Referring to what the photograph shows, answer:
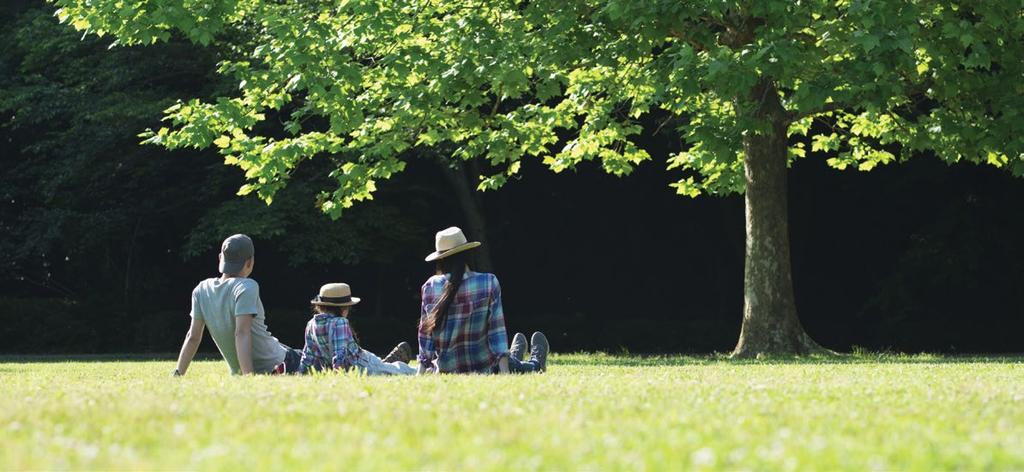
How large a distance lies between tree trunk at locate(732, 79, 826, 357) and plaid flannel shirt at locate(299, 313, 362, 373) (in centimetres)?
981

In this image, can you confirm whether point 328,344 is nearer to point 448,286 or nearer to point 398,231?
point 448,286

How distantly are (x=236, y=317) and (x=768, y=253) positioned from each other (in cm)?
1139

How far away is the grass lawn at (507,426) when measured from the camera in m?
5.24

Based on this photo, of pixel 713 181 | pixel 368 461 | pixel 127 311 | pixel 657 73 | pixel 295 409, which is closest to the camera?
pixel 368 461

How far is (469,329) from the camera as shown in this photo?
1152 centimetres

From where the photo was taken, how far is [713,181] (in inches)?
944

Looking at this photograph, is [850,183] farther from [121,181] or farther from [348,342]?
[348,342]

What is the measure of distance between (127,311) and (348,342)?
2288cm

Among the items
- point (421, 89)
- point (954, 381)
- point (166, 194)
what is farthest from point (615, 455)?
point (166, 194)

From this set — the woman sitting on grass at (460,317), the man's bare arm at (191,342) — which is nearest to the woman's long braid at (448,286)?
the woman sitting on grass at (460,317)

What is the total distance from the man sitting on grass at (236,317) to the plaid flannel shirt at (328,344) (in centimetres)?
26

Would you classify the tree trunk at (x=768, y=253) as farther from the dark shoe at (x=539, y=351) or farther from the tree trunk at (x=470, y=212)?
the tree trunk at (x=470, y=212)

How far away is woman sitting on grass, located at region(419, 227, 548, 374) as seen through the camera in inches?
445

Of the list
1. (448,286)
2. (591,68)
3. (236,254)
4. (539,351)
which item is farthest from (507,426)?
(591,68)
